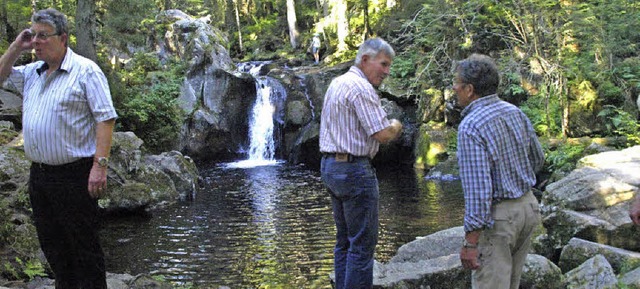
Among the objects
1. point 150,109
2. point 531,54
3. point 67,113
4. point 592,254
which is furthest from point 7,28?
point 592,254

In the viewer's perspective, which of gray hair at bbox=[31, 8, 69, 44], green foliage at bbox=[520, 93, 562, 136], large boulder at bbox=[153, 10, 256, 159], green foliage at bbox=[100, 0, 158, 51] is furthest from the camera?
green foliage at bbox=[100, 0, 158, 51]

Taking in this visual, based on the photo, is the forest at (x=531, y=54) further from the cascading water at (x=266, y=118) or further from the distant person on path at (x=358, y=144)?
the distant person on path at (x=358, y=144)

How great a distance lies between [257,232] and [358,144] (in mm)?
6486

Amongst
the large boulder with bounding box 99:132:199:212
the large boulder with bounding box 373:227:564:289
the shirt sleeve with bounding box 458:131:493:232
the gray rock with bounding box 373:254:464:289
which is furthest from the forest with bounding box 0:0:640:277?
the shirt sleeve with bounding box 458:131:493:232

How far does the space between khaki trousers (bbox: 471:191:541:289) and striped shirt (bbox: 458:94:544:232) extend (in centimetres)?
6

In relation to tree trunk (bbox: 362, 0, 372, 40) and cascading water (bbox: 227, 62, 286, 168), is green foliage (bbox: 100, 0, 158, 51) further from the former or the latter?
tree trunk (bbox: 362, 0, 372, 40)

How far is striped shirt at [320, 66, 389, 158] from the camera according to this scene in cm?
367

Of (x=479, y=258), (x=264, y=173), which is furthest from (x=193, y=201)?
(x=479, y=258)

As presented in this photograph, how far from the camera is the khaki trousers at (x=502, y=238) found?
3.12 meters

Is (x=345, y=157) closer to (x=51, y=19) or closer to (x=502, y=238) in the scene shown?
(x=502, y=238)

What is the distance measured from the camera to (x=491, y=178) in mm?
3117

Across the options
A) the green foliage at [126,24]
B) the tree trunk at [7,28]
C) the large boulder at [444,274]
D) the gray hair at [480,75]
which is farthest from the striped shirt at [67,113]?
the green foliage at [126,24]

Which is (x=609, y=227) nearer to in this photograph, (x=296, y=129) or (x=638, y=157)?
(x=638, y=157)

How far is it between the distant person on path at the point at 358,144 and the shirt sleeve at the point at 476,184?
68 centimetres
